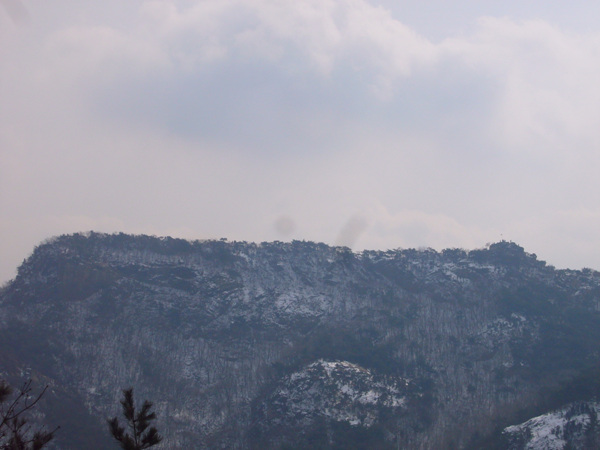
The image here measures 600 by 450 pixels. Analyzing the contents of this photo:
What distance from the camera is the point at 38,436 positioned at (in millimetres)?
52125

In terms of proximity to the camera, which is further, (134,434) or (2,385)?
(134,434)

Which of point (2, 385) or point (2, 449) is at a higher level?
point (2, 385)

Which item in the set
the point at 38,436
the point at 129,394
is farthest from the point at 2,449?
the point at 129,394

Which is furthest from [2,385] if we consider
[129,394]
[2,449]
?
[129,394]

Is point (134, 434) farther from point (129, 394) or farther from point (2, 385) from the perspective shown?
point (2, 385)

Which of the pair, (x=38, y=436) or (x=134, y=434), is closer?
(x=38, y=436)

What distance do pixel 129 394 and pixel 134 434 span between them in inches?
140

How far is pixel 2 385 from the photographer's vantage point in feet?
172

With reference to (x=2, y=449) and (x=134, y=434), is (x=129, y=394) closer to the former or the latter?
(x=134, y=434)

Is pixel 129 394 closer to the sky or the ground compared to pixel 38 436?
closer to the sky

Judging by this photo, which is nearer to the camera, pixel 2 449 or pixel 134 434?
pixel 2 449

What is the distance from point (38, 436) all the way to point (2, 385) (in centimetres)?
485

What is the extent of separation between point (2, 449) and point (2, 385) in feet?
15.7

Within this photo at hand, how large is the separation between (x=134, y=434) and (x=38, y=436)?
9878 mm
